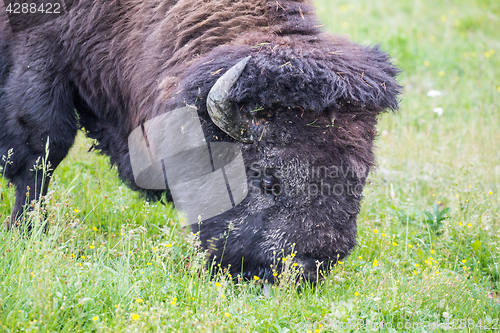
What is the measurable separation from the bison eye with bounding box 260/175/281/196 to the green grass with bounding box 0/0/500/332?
2.06ft

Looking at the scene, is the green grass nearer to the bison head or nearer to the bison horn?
the bison head

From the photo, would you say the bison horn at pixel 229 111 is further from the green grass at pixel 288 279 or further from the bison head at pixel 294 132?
the green grass at pixel 288 279

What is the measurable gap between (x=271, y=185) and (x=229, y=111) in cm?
64

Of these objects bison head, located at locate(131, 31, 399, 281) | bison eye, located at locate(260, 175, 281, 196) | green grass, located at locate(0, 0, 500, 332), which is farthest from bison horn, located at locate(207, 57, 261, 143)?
green grass, located at locate(0, 0, 500, 332)

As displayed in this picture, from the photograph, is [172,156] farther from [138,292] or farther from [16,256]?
[16,256]

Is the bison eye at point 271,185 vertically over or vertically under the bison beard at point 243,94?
under

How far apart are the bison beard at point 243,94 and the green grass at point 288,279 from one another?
0.36 metres

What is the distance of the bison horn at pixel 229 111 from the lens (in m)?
2.69

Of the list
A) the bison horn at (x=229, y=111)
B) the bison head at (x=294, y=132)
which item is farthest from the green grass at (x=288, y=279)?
the bison horn at (x=229, y=111)

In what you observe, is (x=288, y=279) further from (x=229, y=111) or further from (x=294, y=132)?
(x=229, y=111)

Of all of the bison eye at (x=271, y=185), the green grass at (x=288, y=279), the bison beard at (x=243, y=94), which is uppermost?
the bison beard at (x=243, y=94)

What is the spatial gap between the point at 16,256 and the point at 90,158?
2706 mm

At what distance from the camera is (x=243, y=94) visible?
2734mm

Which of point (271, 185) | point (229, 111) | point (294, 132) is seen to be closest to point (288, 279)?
point (271, 185)
